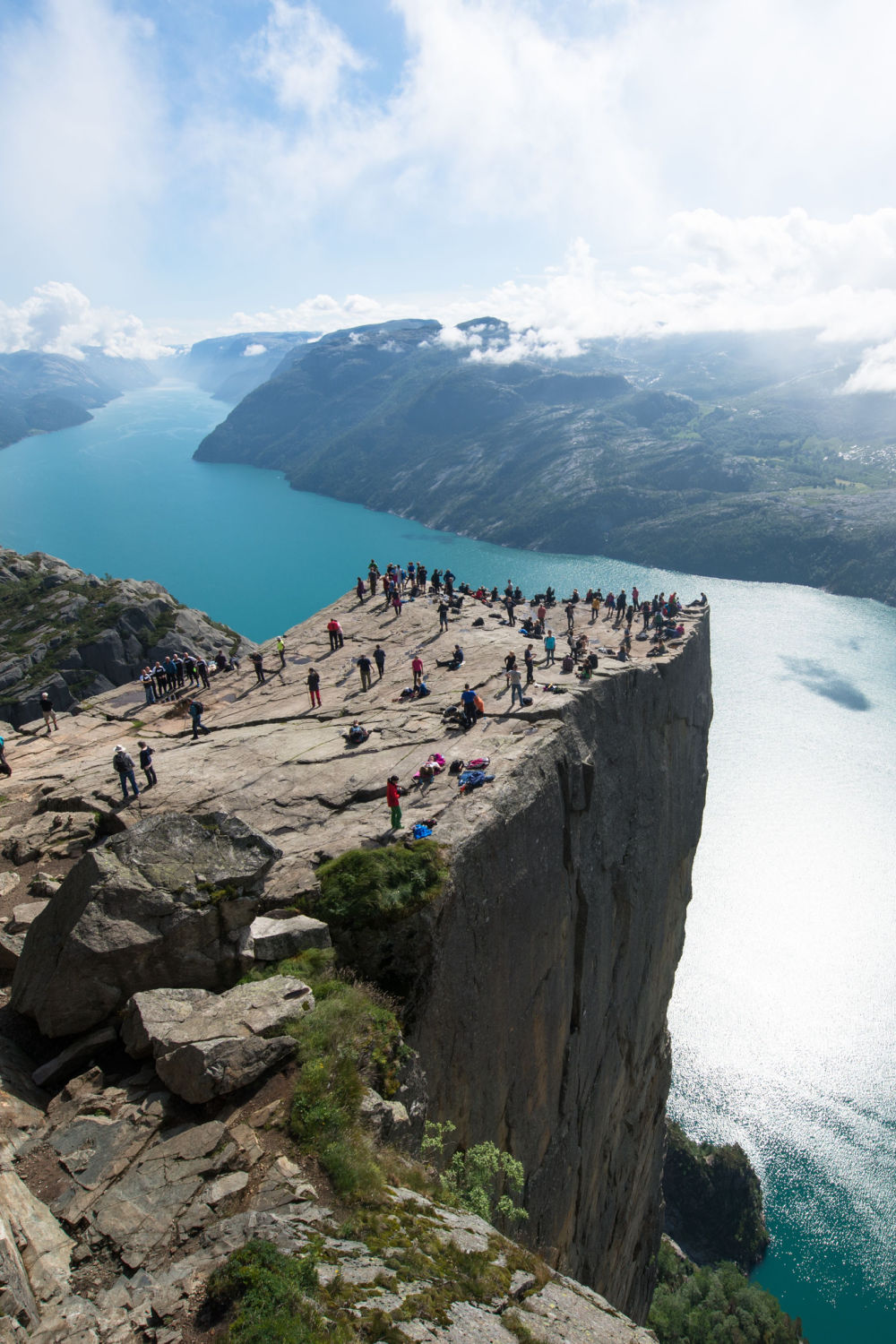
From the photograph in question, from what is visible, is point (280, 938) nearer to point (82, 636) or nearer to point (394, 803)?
point (394, 803)

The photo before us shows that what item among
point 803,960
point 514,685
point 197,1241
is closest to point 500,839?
point 514,685

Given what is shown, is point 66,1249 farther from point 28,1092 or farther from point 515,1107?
point 515,1107

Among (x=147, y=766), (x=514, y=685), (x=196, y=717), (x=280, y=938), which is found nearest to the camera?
(x=280, y=938)

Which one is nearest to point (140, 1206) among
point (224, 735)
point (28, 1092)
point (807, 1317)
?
point (28, 1092)

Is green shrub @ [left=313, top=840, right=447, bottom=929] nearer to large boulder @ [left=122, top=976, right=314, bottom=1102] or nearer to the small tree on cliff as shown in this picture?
large boulder @ [left=122, top=976, right=314, bottom=1102]

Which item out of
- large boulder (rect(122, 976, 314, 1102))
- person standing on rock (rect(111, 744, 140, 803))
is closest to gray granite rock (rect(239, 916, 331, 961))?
large boulder (rect(122, 976, 314, 1102))

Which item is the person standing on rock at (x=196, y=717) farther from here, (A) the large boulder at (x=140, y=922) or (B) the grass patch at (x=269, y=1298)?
(B) the grass patch at (x=269, y=1298)

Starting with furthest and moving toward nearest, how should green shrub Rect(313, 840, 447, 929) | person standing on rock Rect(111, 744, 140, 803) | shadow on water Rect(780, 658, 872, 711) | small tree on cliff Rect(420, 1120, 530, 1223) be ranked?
shadow on water Rect(780, 658, 872, 711) < person standing on rock Rect(111, 744, 140, 803) < green shrub Rect(313, 840, 447, 929) < small tree on cliff Rect(420, 1120, 530, 1223)

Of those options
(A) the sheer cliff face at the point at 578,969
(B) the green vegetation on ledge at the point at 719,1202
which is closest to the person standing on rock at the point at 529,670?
(A) the sheer cliff face at the point at 578,969
